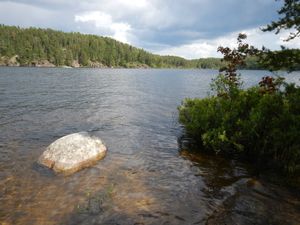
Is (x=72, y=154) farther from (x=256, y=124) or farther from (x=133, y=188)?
(x=256, y=124)

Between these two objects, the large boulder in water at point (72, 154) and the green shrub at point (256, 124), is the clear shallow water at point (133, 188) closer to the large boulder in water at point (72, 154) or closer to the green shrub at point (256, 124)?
the large boulder in water at point (72, 154)

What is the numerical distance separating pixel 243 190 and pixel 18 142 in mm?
11514

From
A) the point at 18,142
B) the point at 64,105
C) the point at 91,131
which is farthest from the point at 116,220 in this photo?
the point at 64,105

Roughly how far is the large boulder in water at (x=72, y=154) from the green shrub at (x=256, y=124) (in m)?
5.08

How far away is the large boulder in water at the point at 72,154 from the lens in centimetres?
1134

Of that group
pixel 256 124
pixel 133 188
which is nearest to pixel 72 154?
pixel 133 188

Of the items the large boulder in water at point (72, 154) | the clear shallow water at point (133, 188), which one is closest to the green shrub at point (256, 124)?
the clear shallow water at point (133, 188)

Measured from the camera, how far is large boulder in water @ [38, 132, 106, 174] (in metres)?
11.3

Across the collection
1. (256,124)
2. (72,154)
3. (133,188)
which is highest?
(256,124)

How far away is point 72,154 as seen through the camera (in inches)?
462

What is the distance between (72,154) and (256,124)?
25.6ft

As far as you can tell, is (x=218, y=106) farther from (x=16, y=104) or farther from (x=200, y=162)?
(x=16, y=104)

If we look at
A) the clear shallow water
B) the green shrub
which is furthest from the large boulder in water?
the green shrub

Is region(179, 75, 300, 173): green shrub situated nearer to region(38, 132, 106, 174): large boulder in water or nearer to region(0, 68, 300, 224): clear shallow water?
region(0, 68, 300, 224): clear shallow water
